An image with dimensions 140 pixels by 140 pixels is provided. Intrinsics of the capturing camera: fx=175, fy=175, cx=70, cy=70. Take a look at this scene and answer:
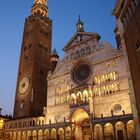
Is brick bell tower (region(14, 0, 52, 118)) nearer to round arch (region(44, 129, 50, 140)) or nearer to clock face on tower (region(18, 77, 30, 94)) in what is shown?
Result: clock face on tower (region(18, 77, 30, 94))

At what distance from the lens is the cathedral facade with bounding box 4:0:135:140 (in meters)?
27.4

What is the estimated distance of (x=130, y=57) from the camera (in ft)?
67.4

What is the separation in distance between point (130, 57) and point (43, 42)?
35067 millimetres

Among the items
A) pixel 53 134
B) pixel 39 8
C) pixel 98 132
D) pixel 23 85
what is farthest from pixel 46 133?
pixel 39 8

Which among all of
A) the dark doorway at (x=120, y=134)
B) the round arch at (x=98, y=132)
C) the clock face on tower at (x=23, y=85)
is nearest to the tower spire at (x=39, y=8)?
the clock face on tower at (x=23, y=85)

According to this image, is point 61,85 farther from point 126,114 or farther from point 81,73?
point 126,114

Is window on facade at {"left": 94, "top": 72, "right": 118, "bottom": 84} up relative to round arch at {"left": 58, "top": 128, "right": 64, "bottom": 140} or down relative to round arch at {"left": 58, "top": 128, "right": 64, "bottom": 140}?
up

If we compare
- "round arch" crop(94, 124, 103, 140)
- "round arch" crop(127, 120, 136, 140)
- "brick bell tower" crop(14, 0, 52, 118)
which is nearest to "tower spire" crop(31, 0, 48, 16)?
"brick bell tower" crop(14, 0, 52, 118)

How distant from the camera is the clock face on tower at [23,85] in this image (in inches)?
1719

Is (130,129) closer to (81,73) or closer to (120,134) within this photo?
(120,134)

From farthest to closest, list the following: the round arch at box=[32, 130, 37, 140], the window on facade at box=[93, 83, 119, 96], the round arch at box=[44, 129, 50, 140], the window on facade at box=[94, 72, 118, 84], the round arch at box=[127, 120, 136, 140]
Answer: the round arch at box=[32, 130, 37, 140], the round arch at box=[44, 129, 50, 140], the window on facade at box=[94, 72, 118, 84], the window on facade at box=[93, 83, 119, 96], the round arch at box=[127, 120, 136, 140]

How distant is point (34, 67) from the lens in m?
45.0

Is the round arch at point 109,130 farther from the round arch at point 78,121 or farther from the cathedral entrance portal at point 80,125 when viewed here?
the round arch at point 78,121

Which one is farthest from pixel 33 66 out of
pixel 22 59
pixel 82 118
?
pixel 82 118
